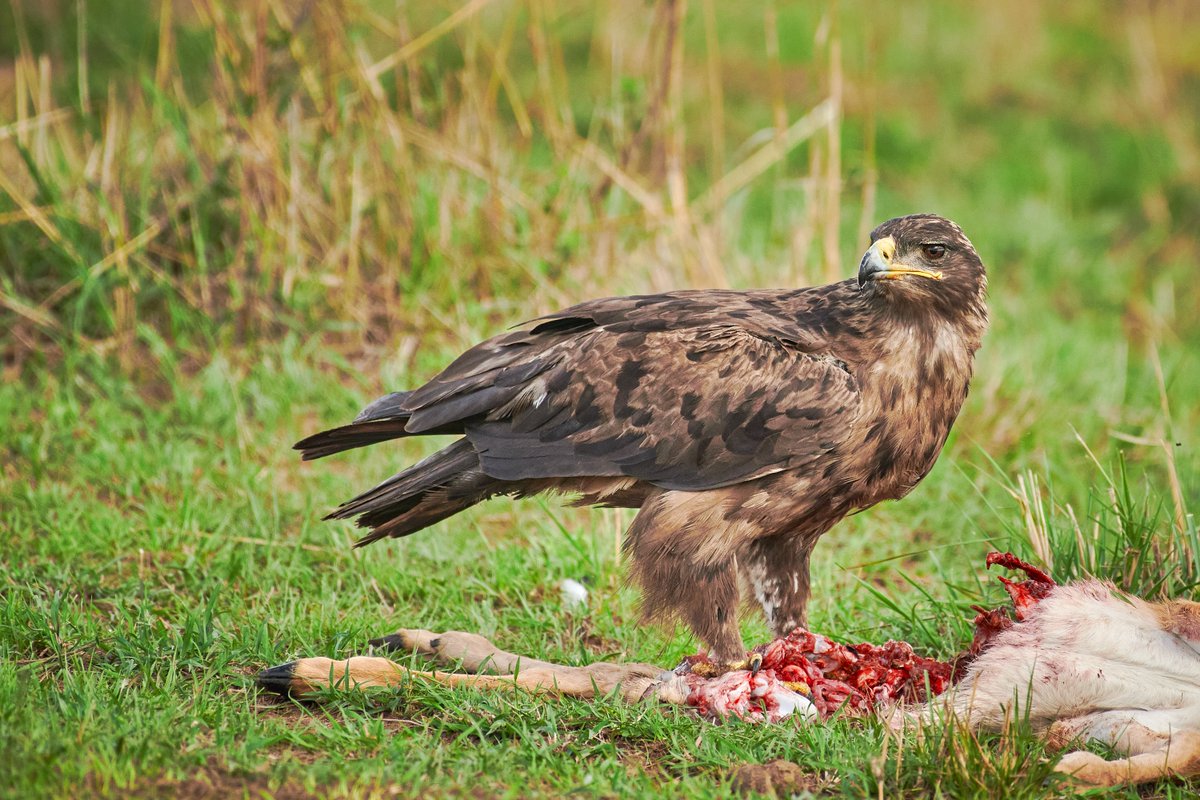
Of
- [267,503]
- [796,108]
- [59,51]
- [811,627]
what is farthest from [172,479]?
[796,108]

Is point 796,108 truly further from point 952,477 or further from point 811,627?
point 811,627

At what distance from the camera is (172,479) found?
576cm

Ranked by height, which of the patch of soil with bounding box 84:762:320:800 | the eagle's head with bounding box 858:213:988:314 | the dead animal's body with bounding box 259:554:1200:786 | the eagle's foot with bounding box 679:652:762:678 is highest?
the eagle's head with bounding box 858:213:988:314

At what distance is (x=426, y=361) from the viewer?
267 inches

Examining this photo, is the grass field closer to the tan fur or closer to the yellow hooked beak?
the tan fur

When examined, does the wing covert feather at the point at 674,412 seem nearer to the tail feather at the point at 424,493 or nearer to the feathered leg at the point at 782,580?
the tail feather at the point at 424,493

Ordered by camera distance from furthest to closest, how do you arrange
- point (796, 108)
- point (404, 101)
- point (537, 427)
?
point (796, 108) → point (404, 101) → point (537, 427)

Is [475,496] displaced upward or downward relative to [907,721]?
upward

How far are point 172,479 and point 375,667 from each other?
85.7 inches

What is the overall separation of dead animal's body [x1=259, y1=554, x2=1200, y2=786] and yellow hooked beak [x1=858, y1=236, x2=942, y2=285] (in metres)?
0.86

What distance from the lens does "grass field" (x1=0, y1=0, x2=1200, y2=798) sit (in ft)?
12.0

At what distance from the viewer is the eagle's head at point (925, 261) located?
4.25 metres

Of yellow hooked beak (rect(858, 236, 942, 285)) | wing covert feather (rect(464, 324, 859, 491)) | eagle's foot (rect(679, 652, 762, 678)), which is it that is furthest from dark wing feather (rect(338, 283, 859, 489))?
eagle's foot (rect(679, 652, 762, 678))

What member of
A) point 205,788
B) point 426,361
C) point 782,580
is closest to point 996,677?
point 782,580
